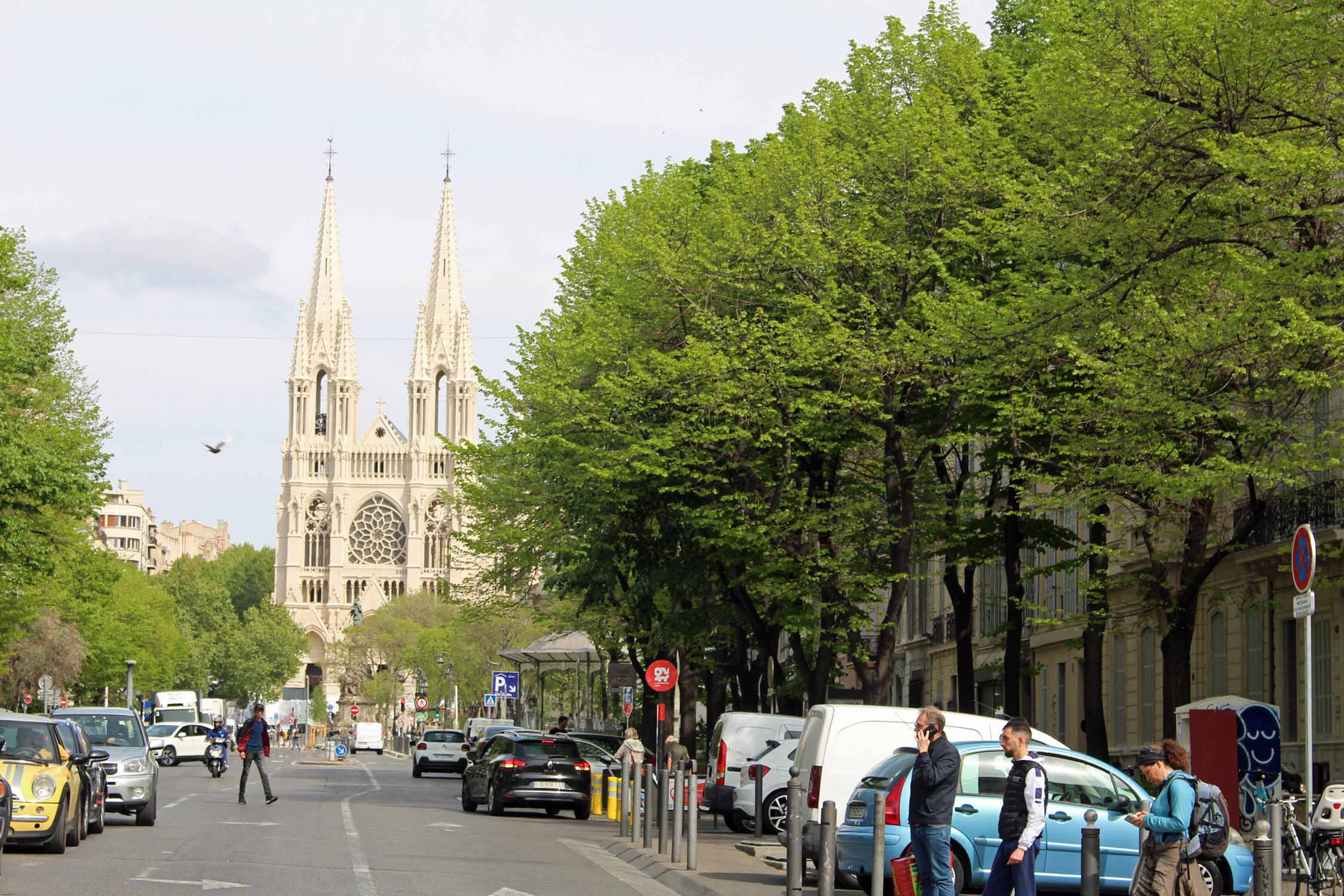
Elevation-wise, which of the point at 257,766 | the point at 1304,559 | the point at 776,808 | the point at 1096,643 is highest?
the point at 1304,559

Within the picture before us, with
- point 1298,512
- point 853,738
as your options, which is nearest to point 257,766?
point 853,738

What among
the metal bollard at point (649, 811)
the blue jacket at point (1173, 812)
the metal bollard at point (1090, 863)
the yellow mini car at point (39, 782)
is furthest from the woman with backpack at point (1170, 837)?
the metal bollard at point (649, 811)

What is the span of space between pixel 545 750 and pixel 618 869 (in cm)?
1238

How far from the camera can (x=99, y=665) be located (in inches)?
3386

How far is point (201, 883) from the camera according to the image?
1664 cm

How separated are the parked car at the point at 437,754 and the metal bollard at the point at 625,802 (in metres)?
29.5

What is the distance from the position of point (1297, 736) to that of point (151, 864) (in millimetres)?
18802

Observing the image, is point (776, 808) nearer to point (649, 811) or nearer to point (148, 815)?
point (649, 811)

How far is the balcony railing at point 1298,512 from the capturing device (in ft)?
91.2

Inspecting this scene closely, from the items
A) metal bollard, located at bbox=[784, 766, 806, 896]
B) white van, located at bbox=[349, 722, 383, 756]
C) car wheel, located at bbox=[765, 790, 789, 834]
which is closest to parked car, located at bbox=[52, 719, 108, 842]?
metal bollard, located at bbox=[784, 766, 806, 896]

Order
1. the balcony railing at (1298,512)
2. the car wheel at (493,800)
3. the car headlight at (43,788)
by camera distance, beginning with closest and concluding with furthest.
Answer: the car headlight at (43,788)
the balcony railing at (1298,512)
the car wheel at (493,800)

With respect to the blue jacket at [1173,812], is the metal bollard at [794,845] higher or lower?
lower

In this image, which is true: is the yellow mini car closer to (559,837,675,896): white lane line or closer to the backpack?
(559,837,675,896): white lane line

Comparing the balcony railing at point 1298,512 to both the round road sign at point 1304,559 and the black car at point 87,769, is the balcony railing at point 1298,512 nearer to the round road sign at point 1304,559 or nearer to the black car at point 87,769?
the round road sign at point 1304,559
